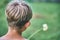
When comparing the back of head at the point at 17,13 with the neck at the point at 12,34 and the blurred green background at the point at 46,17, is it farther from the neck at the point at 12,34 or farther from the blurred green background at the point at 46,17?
the blurred green background at the point at 46,17

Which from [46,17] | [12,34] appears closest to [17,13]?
[12,34]

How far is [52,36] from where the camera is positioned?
540cm

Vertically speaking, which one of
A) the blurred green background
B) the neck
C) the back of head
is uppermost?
the blurred green background

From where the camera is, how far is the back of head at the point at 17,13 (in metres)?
1.71

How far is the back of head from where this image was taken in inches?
67.1

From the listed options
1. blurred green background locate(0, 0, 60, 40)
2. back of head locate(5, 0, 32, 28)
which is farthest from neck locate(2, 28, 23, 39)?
blurred green background locate(0, 0, 60, 40)

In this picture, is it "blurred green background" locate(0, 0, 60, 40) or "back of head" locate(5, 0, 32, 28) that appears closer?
"back of head" locate(5, 0, 32, 28)

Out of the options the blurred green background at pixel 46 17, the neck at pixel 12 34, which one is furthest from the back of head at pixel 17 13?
the blurred green background at pixel 46 17

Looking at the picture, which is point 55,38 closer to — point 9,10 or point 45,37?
point 45,37

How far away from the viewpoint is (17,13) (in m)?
1.70

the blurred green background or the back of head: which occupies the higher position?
the blurred green background

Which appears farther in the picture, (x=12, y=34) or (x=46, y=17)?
(x=46, y=17)

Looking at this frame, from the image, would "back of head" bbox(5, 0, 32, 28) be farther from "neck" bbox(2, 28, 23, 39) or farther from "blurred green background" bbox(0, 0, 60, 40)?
"blurred green background" bbox(0, 0, 60, 40)

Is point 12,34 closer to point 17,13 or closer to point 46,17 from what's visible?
point 17,13
